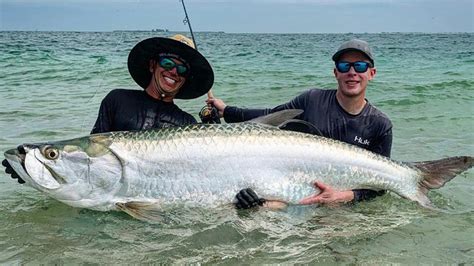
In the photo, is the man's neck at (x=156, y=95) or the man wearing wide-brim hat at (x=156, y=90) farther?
the man's neck at (x=156, y=95)

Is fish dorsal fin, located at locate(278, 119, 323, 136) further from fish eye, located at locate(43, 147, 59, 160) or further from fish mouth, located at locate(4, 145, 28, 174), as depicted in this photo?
fish mouth, located at locate(4, 145, 28, 174)

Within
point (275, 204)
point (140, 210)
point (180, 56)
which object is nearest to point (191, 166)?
point (140, 210)

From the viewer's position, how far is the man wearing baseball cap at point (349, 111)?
477 centimetres

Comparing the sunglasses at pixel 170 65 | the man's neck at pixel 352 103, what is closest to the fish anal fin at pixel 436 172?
the man's neck at pixel 352 103

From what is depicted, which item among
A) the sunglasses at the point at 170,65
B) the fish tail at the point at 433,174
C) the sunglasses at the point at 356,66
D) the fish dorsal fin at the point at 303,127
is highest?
the sunglasses at the point at 356,66

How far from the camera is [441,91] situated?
14.8m

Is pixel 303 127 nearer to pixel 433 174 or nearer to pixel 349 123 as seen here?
pixel 349 123

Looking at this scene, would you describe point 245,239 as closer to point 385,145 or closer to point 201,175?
point 201,175

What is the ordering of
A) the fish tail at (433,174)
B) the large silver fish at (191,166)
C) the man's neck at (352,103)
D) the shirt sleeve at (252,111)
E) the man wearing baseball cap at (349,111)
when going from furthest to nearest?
the shirt sleeve at (252,111) < the man's neck at (352,103) < the man wearing baseball cap at (349,111) < the fish tail at (433,174) < the large silver fish at (191,166)

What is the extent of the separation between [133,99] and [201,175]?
1.09 metres

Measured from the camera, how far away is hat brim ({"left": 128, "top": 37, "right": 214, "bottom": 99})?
4.74 m

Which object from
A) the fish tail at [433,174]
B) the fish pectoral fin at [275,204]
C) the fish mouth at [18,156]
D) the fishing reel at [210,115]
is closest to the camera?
the fish mouth at [18,156]

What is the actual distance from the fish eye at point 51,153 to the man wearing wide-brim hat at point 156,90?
33.2 inches

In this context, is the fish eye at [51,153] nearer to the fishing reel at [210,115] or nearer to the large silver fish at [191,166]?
the large silver fish at [191,166]
